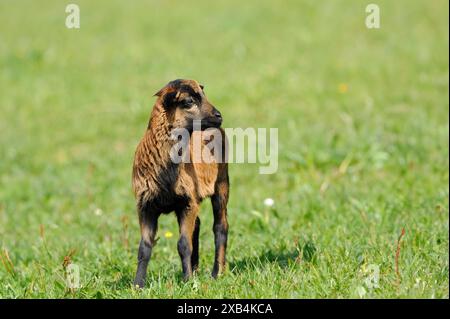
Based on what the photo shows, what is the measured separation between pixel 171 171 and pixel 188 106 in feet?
1.67

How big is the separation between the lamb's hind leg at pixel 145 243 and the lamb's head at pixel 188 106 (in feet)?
2.46

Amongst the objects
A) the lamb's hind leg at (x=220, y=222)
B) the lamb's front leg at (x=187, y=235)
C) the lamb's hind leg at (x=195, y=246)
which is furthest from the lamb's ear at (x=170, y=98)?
the lamb's hind leg at (x=195, y=246)

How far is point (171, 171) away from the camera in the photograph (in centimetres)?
542

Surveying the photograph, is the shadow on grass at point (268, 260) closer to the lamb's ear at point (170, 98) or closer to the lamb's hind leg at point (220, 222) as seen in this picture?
the lamb's hind leg at point (220, 222)

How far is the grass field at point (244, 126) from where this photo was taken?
18.9 feet

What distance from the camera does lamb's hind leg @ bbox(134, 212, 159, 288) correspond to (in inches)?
216

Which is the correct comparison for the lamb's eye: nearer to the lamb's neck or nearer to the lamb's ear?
the lamb's ear

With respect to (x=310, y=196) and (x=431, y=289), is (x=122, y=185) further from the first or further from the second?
(x=431, y=289)

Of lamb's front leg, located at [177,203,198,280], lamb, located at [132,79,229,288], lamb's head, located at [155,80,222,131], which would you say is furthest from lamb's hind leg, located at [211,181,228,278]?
lamb's head, located at [155,80,222,131]

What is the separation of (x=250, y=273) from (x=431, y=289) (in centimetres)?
132

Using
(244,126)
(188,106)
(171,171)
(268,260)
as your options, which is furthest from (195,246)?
(244,126)

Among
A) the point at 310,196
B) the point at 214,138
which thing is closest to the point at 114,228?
the point at 310,196

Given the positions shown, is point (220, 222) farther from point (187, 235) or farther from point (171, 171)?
point (171, 171)

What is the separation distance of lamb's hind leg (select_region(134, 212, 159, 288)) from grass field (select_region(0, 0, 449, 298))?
0.38 ft
